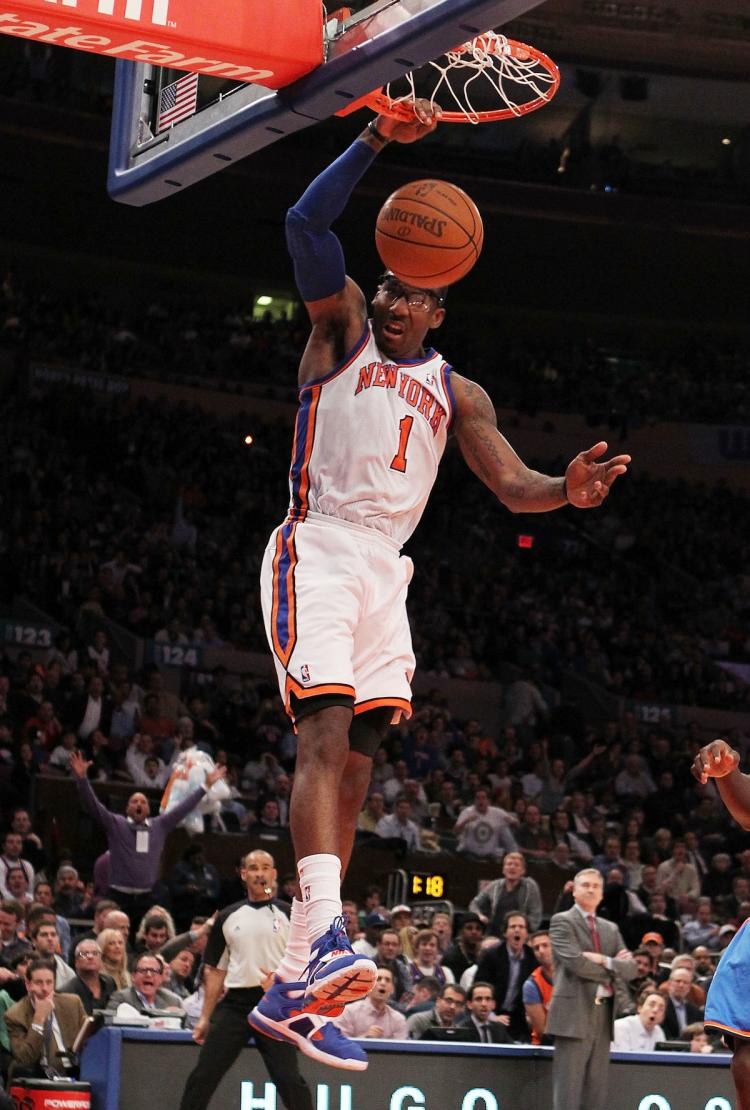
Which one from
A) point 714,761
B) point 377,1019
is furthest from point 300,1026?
point 377,1019

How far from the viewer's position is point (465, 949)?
13062 millimetres

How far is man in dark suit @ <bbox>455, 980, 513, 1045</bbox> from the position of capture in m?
11.2

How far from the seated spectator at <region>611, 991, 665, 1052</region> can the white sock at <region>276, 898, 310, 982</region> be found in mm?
7464

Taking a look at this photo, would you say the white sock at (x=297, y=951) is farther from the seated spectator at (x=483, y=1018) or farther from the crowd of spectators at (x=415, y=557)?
the crowd of spectators at (x=415, y=557)

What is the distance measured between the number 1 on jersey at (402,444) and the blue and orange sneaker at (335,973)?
136 centimetres

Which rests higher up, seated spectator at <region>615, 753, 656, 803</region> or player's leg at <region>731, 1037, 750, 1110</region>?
player's leg at <region>731, 1037, 750, 1110</region>

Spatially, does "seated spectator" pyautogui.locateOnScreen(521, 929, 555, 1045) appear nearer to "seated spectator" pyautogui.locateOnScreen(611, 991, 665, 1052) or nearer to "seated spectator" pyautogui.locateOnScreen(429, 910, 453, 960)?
"seated spectator" pyautogui.locateOnScreen(611, 991, 665, 1052)

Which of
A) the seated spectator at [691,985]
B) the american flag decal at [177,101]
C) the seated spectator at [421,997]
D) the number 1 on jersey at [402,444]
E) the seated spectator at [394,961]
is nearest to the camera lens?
the number 1 on jersey at [402,444]

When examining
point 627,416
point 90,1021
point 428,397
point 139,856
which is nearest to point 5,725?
point 139,856

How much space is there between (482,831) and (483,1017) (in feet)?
19.0

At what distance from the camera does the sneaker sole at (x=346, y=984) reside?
425 cm

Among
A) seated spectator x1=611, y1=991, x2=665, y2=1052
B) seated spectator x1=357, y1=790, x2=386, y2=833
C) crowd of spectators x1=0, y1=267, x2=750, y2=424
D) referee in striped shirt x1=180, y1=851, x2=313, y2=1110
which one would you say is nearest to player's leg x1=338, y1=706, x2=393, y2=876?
referee in striped shirt x1=180, y1=851, x2=313, y2=1110

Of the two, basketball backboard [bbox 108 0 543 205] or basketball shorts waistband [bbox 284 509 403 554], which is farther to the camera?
basketball shorts waistband [bbox 284 509 403 554]

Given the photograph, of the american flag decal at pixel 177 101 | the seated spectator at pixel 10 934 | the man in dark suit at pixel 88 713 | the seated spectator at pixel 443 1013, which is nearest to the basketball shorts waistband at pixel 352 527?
the american flag decal at pixel 177 101
